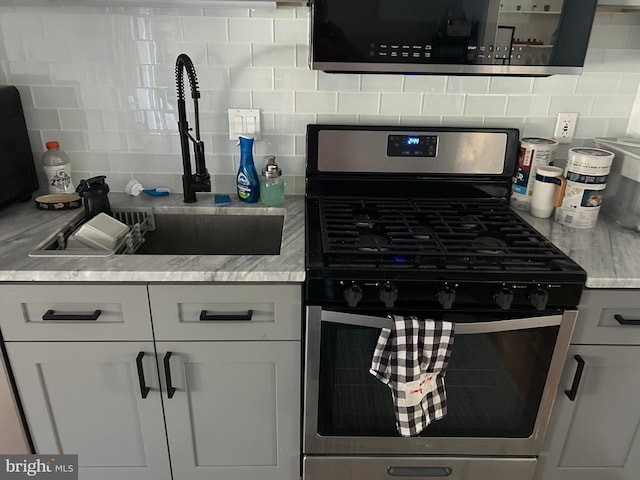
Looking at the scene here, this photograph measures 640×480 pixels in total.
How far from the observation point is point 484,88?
5.75ft

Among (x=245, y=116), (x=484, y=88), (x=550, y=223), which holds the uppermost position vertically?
(x=484, y=88)

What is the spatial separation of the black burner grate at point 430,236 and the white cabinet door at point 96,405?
0.66m

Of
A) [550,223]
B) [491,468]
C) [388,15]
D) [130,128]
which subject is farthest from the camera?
[130,128]

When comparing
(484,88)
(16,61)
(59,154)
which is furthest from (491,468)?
(16,61)

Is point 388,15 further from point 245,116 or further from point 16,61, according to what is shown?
point 16,61

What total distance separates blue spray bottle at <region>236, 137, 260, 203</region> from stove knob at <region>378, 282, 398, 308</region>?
693mm

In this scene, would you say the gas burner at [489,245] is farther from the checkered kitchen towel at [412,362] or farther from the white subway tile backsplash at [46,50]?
the white subway tile backsplash at [46,50]

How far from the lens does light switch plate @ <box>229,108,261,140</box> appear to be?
68.7 inches

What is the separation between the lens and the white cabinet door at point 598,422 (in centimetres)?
143

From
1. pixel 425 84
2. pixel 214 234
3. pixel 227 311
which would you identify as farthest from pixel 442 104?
pixel 227 311

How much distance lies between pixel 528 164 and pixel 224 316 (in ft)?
3.81

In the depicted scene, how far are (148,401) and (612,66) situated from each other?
191 cm

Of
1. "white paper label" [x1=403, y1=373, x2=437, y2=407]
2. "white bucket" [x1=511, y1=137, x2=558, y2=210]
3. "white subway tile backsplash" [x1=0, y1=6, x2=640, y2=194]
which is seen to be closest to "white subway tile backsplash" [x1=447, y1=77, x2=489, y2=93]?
A: "white subway tile backsplash" [x1=0, y1=6, x2=640, y2=194]

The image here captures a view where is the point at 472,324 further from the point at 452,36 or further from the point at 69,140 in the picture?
the point at 69,140
